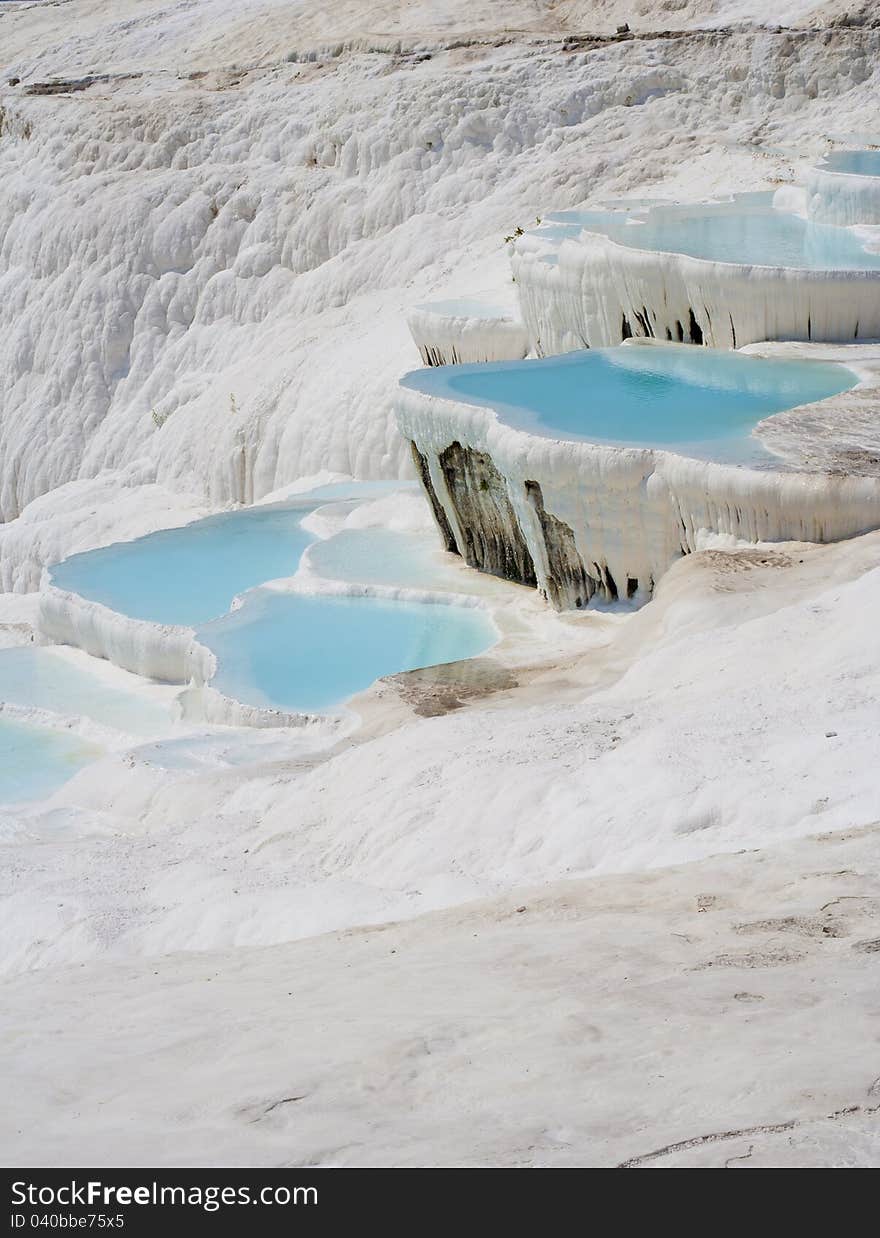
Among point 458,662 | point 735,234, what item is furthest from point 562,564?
point 735,234

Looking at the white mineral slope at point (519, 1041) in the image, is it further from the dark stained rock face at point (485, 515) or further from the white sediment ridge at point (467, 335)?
the white sediment ridge at point (467, 335)

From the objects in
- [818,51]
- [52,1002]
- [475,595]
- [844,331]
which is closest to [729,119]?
[818,51]

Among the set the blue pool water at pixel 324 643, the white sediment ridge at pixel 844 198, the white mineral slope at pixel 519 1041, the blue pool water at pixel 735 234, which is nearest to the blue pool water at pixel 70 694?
the blue pool water at pixel 324 643

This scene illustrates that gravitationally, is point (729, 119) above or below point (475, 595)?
above

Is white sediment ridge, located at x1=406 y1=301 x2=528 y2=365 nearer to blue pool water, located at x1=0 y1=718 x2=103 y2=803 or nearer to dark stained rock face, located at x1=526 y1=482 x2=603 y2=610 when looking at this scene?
dark stained rock face, located at x1=526 y1=482 x2=603 y2=610

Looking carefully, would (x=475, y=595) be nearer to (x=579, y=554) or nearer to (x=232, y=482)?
(x=579, y=554)

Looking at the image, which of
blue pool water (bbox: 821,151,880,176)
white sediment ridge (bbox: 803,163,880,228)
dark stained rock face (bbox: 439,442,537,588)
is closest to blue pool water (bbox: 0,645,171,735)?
dark stained rock face (bbox: 439,442,537,588)
